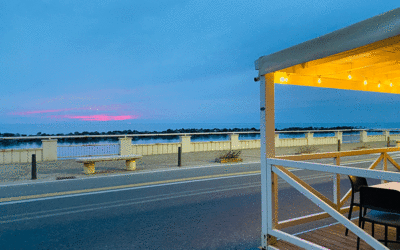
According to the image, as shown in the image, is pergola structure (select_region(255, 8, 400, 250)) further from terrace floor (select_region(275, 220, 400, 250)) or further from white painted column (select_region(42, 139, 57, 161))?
white painted column (select_region(42, 139, 57, 161))

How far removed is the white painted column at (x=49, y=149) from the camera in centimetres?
1470

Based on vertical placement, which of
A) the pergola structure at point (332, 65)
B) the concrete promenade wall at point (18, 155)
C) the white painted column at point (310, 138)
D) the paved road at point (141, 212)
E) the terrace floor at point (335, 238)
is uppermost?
the pergola structure at point (332, 65)

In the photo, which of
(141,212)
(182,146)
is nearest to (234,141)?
(182,146)

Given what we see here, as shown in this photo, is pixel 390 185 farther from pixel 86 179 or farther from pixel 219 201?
pixel 86 179

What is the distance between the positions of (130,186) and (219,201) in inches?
124

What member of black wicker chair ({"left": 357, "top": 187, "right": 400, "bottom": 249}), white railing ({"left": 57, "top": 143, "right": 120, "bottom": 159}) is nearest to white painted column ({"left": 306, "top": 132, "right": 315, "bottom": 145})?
white railing ({"left": 57, "top": 143, "right": 120, "bottom": 159})

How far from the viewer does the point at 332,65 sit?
4.75 metres

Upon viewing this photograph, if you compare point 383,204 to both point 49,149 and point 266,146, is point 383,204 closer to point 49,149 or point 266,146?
point 266,146

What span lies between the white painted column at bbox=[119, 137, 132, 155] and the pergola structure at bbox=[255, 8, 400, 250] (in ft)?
41.0

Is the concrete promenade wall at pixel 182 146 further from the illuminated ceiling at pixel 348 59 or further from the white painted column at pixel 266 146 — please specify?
the white painted column at pixel 266 146

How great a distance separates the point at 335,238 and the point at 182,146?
1492 centimetres

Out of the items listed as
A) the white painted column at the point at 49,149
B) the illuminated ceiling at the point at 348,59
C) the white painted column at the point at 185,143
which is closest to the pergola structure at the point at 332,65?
the illuminated ceiling at the point at 348,59

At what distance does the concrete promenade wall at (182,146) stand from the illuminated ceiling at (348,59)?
12.6 m

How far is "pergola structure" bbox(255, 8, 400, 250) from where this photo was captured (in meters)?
3.19
